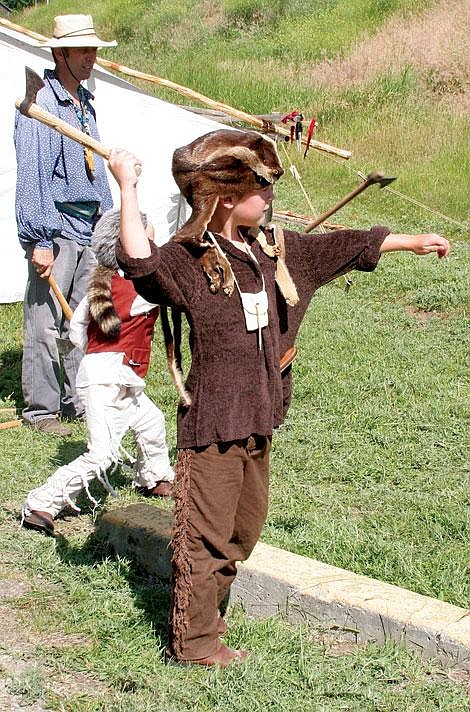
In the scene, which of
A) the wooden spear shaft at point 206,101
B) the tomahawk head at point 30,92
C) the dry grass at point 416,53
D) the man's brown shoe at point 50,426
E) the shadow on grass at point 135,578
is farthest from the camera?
the dry grass at point 416,53

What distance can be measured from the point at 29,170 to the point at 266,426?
10.2ft

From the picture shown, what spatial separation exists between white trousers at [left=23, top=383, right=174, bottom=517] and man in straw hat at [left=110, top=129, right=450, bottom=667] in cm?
139

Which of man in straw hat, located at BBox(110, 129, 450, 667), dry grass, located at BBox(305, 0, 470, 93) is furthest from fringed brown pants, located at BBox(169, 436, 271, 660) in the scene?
dry grass, located at BBox(305, 0, 470, 93)

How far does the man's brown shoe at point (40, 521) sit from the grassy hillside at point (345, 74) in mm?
3734

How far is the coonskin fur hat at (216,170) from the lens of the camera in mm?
3486

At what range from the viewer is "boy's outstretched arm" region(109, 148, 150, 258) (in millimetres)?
3338

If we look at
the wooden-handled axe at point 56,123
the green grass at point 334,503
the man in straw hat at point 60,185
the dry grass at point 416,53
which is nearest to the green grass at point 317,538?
the green grass at point 334,503

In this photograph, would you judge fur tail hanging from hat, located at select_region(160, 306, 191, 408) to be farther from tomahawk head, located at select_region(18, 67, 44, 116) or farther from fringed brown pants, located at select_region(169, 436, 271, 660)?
tomahawk head, located at select_region(18, 67, 44, 116)

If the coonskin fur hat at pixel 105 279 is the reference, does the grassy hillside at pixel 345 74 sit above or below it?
below

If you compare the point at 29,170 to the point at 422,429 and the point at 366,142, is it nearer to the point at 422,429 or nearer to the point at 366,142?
the point at 422,429

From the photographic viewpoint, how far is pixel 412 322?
8859 mm

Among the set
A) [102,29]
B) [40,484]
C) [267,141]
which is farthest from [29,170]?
[102,29]

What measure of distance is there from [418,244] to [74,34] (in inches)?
123

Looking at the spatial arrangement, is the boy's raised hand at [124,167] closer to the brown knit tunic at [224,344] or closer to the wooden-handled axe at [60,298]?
the brown knit tunic at [224,344]
